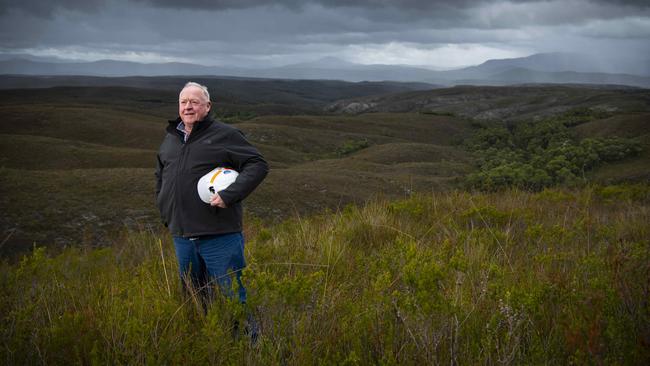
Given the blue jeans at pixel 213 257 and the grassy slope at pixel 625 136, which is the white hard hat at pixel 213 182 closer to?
the blue jeans at pixel 213 257

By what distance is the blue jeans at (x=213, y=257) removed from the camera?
4.12 m

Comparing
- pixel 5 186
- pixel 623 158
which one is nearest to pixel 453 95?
pixel 623 158

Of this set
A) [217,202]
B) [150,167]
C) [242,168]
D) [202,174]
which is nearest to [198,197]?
[202,174]

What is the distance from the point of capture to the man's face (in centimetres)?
430

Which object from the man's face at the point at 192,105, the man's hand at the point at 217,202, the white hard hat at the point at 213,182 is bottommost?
the man's hand at the point at 217,202

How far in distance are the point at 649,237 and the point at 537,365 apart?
191 inches

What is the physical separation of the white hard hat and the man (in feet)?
0.24

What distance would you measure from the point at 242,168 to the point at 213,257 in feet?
2.82

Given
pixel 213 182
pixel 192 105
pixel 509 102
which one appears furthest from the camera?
pixel 509 102

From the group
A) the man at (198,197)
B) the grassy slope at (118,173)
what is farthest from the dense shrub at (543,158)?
the man at (198,197)

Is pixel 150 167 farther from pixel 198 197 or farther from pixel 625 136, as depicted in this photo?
pixel 625 136

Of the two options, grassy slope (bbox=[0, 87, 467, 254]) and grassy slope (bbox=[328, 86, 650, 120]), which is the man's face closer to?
grassy slope (bbox=[0, 87, 467, 254])

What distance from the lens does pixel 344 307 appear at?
11.7 ft

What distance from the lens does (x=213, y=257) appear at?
13.6 feet
